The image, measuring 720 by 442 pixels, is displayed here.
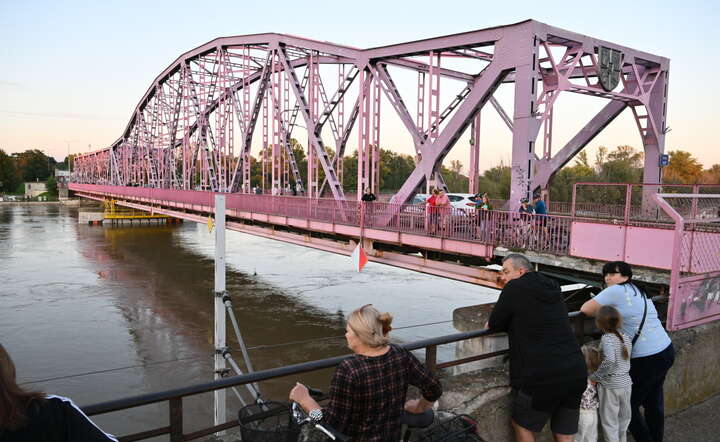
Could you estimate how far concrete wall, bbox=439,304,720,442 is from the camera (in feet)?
13.6

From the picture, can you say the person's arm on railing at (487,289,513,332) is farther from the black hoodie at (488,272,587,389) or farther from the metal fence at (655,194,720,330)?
the metal fence at (655,194,720,330)

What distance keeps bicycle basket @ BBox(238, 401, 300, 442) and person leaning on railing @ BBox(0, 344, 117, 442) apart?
1.24 meters

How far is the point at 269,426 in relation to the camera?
124 inches

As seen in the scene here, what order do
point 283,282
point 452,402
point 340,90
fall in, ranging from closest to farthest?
point 452,402 → point 340,90 → point 283,282

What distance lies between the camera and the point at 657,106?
56.1 feet

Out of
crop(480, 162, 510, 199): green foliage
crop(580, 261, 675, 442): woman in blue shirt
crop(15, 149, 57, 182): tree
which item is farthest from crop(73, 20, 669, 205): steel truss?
crop(15, 149, 57, 182): tree

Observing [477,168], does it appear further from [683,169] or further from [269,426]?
[683,169]

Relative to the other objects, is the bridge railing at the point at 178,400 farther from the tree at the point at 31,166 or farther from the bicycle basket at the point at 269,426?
the tree at the point at 31,166

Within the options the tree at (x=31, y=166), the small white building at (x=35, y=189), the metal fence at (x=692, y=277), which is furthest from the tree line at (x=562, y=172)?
the tree at (x=31, y=166)

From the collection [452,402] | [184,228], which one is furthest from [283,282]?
[184,228]

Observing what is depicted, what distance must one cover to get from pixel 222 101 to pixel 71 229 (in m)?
27.3

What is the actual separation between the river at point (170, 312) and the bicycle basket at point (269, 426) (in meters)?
7.22

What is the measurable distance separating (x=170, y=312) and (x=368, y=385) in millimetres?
19632

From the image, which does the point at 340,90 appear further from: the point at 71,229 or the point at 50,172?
the point at 50,172
